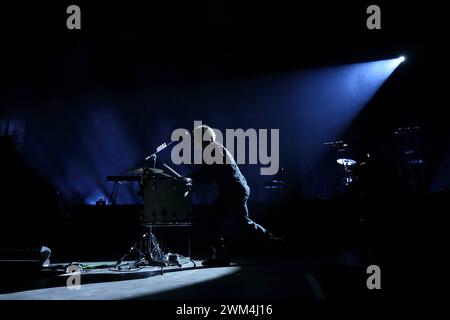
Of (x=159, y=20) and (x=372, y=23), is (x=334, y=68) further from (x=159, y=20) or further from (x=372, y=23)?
(x=159, y=20)

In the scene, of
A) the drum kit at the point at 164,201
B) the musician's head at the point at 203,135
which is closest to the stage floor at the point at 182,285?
the drum kit at the point at 164,201

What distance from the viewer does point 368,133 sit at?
32.7 ft

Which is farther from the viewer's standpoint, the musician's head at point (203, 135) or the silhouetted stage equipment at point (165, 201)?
the musician's head at point (203, 135)

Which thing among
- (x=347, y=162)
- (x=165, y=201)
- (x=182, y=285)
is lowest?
(x=182, y=285)

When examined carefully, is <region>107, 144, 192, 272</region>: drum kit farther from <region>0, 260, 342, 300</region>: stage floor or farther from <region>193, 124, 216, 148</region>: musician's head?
<region>193, 124, 216, 148</region>: musician's head

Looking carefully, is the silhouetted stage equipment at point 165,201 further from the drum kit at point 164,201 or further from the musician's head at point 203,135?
the musician's head at point 203,135

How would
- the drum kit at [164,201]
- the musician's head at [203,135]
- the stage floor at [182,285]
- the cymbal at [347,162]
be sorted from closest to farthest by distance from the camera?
the stage floor at [182,285]
the drum kit at [164,201]
the musician's head at [203,135]
the cymbal at [347,162]

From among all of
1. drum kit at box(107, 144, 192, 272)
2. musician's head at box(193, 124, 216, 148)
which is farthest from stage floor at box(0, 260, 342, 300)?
musician's head at box(193, 124, 216, 148)

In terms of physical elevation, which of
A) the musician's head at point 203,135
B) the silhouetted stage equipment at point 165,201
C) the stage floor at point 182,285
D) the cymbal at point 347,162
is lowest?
the stage floor at point 182,285

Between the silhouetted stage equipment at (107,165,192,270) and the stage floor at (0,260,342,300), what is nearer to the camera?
the stage floor at (0,260,342,300)

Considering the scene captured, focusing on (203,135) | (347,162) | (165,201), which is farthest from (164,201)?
(347,162)

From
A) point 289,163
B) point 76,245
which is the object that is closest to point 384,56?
point 289,163

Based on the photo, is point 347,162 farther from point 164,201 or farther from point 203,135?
point 164,201
